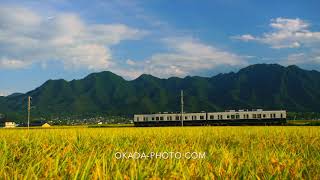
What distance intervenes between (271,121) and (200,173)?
220 ft

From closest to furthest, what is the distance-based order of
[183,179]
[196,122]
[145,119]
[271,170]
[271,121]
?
[183,179] → [271,170] → [271,121] → [196,122] → [145,119]

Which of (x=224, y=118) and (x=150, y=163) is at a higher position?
(x=150, y=163)

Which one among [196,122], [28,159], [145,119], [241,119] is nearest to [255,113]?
[241,119]

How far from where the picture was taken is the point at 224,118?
2790 inches

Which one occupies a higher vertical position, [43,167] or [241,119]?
[43,167]

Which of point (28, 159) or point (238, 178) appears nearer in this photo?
point (238, 178)

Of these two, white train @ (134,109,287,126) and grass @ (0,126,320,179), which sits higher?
grass @ (0,126,320,179)

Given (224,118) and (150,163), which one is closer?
(150,163)

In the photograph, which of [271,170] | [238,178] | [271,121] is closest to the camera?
[238,178]

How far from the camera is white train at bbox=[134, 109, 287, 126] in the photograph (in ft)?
222

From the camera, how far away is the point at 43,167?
3459 millimetres

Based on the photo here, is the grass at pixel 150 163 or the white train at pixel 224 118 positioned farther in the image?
the white train at pixel 224 118

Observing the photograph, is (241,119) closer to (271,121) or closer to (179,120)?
(271,121)

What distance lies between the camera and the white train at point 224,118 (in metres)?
67.6
